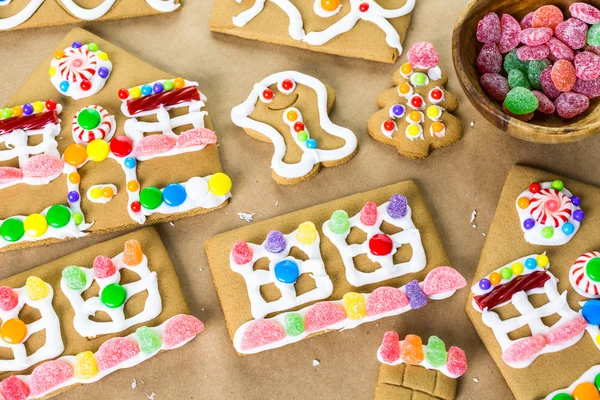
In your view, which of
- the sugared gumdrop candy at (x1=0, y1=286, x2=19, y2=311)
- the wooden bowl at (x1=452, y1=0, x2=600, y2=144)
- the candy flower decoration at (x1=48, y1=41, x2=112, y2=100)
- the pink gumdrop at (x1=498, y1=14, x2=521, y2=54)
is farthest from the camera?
the candy flower decoration at (x1=48, y1=41, x2=112, y2=100)

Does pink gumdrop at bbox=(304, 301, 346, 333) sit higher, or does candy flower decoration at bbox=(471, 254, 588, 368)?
candy flower decoration at bbox=(471, 254, 588, 368)

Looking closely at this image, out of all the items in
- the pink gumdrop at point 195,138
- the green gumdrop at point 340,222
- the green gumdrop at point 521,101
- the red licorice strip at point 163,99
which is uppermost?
the green gumdrop at point 521,101

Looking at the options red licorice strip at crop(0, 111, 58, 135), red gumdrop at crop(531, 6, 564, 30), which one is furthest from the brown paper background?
red gumdrop at crop(531, 6, 564, 30)

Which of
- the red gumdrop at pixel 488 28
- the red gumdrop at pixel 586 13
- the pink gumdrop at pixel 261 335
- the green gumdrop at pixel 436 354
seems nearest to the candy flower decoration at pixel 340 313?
the pink gumdrop at pixel 261 335

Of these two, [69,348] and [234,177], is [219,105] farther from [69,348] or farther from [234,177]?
[69,348]

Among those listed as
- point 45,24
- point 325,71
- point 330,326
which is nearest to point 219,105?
point 325,71

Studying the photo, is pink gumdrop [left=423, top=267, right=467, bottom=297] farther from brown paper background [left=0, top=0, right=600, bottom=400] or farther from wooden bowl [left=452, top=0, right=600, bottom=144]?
wooden bowl [left=452, top=0, right=600, bottom=144]

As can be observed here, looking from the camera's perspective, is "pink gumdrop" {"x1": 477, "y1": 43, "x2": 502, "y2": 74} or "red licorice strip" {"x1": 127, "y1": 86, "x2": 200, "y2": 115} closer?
"pink gumdrop" {"x1": 477, "y1": 43, "x2": 502, "y2": 74}

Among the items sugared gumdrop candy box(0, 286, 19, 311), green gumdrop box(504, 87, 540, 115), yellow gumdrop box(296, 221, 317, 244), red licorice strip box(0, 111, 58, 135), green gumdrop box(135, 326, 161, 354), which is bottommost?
green gumdrop box(135, 326, 161, 354)

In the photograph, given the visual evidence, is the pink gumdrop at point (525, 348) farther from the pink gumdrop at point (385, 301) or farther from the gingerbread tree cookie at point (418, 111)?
the gingerbread tree cookie at point (418, 111)
